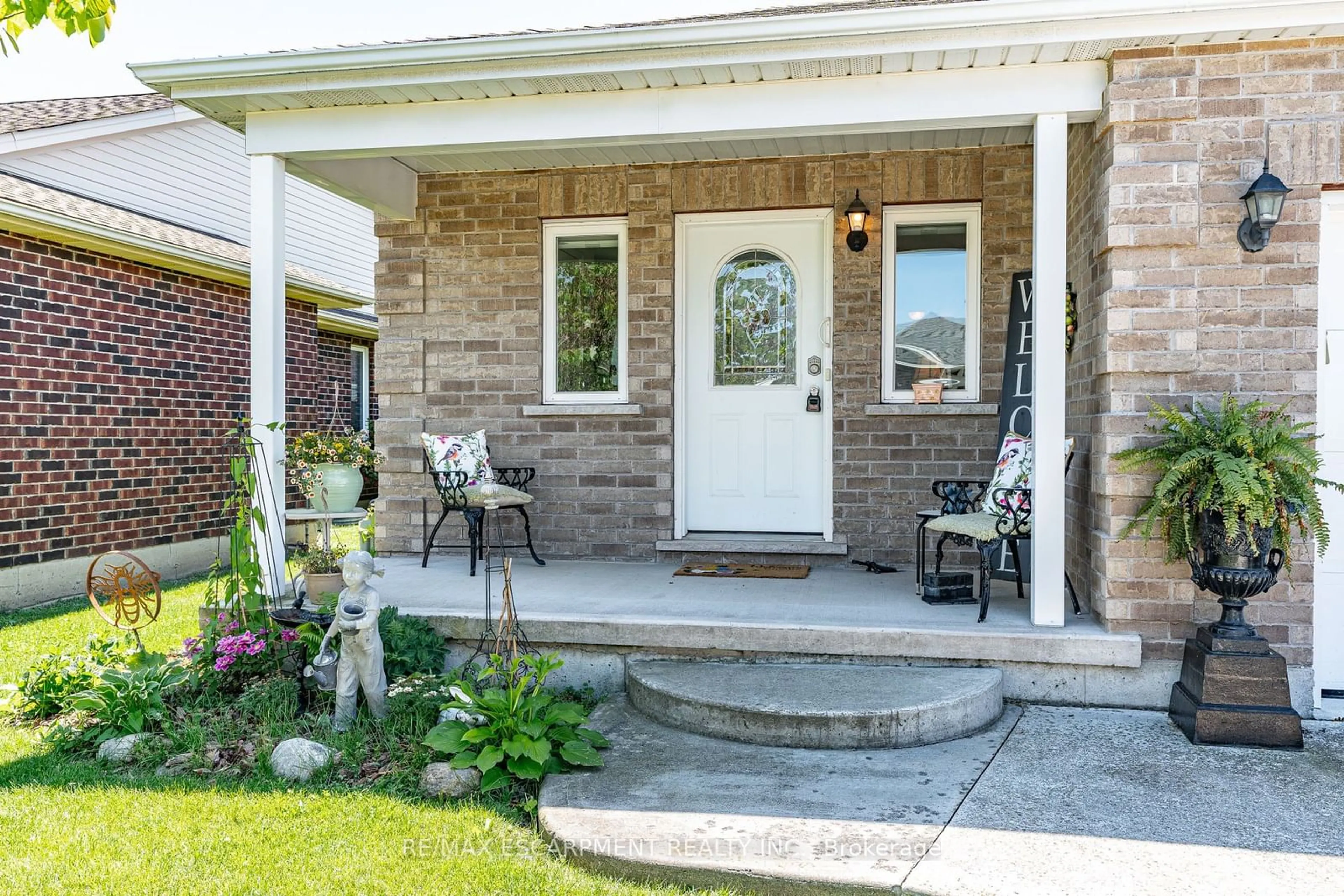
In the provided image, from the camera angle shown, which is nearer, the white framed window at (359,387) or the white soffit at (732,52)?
the white soffit at (732,52)

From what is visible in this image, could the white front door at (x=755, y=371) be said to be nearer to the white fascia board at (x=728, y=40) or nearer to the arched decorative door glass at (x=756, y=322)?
the arched decorative door glass at (x=756, y=322)

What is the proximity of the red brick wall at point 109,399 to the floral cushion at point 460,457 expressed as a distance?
2.98 meters

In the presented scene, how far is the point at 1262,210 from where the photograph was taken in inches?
144

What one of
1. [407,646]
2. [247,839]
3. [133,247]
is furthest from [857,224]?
[133,247]

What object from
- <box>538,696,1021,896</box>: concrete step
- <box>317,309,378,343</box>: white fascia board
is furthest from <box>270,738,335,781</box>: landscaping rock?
<box>317,309,378,343</box>: white fascia board

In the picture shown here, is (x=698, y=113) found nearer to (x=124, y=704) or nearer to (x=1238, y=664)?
(x=1238, y=664)

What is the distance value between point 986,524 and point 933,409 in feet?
4.67

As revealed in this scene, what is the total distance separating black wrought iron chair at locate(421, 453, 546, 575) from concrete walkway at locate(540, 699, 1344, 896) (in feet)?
6.53

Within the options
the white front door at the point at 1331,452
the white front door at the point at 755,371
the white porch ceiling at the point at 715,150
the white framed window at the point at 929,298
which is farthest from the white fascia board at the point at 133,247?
the white front door at the point at 1331,452

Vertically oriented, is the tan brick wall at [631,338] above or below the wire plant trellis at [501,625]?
above

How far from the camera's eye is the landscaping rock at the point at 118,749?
3568 millimetres

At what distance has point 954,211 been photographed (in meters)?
5.62

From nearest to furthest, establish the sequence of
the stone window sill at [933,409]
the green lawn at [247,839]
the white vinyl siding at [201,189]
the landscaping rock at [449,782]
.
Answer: the green lawn at [247,839], the landscaping rock at [449,782], the stone window sill at [933,409], the white vinyl siding at [201,189]

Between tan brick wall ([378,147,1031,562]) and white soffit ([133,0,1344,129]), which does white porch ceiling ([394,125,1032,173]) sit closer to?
tan brick wall ([378,147,1031,562])
